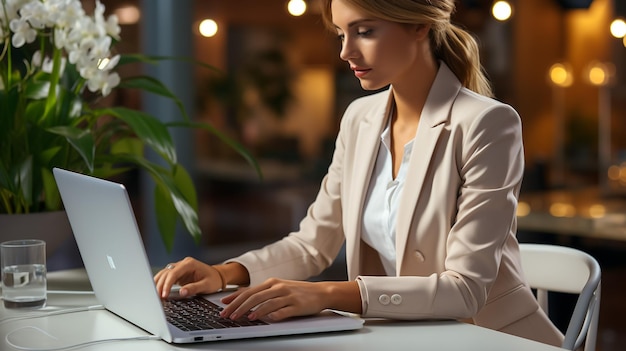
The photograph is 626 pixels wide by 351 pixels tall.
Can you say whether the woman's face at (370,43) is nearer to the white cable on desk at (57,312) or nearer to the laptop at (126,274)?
the laptop at (126,274)

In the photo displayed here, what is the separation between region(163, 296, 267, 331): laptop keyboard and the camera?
1586 millimetres

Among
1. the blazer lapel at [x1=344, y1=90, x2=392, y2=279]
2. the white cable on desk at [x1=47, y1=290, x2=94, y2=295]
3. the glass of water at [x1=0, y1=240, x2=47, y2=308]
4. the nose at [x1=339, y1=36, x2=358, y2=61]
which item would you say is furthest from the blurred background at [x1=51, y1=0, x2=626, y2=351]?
the glass of water at [x1=0, y1=240, x2=47, y2=308]

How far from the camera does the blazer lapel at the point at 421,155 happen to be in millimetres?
1959

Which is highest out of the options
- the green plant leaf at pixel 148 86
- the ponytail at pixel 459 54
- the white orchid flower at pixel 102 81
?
the ponytail at pixel 459 54

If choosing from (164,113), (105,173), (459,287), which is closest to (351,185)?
(459,287)

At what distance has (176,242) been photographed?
17.4ft

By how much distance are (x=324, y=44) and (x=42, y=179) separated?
200 inches

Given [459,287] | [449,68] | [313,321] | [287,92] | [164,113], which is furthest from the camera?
[287,92]

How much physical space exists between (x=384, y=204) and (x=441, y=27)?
40 centimetres

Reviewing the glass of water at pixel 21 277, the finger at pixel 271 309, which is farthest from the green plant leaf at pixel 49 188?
the finger at pixel 271 309

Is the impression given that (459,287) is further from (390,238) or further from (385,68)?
(385,68)

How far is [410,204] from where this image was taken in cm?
196

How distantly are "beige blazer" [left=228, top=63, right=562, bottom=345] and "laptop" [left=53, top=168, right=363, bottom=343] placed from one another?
174mm

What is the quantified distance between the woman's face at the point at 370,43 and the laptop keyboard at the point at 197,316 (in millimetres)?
544
